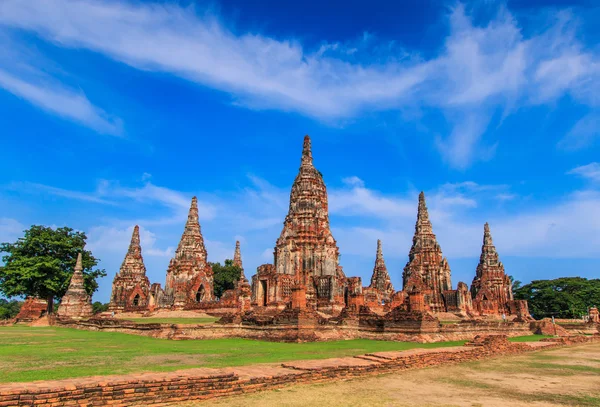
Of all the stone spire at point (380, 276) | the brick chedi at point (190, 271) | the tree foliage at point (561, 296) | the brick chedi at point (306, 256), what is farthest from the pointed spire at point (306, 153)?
the tree foliage at point (561, 296)

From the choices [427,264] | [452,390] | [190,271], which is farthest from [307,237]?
[452,390]

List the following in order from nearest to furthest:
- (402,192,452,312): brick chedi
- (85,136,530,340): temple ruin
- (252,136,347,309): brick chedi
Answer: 1. (85,136,530,340): temple ruin
2. (252,136,347,309): brick chedi
3. (402,192,452,312): brick chedi

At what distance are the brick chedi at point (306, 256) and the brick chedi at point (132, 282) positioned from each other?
690 inches

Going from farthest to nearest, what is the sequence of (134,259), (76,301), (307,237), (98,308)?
1. (98,308)
2. (134,259)
3. (307,237)
4. (76,301)

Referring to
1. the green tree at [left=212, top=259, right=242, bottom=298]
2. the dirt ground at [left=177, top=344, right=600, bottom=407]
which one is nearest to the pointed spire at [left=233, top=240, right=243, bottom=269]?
the green tree at [left=212, top=259, right=242, bottom=298]

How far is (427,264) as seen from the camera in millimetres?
51406

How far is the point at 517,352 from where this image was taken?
16.7m

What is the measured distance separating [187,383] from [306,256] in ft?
103

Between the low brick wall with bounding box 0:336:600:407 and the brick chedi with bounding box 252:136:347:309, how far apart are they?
24221 mm

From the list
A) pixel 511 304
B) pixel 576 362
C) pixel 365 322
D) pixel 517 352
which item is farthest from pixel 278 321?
pixel 511 304

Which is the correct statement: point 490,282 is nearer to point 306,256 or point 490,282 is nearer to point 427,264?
point 427,264

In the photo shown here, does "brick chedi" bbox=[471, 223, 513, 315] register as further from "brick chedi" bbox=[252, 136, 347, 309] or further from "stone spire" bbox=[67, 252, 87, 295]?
"stone spire" bbox=[67, 252, 87, 295]

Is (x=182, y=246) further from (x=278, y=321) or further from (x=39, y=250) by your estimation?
(x=278, y=321)

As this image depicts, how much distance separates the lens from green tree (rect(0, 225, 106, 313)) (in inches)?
1417
